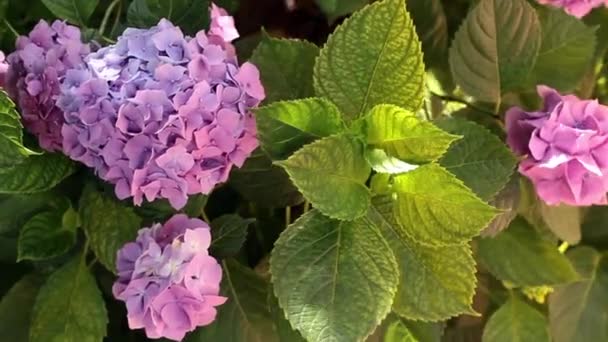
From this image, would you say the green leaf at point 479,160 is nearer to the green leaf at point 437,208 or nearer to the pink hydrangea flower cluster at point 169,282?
the green leaf at point 437,208

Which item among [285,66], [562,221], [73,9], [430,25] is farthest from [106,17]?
[562,221]

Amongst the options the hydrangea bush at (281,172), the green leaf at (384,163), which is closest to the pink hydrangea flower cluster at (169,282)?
the hydrangea bush at (281,172)

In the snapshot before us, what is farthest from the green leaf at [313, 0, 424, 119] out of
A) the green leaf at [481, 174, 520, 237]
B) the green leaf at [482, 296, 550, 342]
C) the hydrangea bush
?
the green leaf at [482, 296, 550, 342]

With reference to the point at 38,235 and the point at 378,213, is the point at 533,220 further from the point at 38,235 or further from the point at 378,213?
the point at 38,235

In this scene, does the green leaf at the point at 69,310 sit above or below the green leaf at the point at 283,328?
above

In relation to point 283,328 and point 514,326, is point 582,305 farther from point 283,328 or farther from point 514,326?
point 283,328

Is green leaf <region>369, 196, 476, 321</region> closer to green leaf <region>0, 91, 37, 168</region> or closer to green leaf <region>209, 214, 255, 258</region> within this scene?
green leaf <region>209, 214, 255, 258</region>

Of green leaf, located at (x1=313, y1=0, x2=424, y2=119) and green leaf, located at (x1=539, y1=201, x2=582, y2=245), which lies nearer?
green leaf, located at (x1=313, y1=0, x2=424, y2=119)
